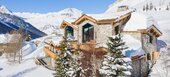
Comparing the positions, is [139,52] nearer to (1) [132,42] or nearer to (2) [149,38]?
(1) [132,42]

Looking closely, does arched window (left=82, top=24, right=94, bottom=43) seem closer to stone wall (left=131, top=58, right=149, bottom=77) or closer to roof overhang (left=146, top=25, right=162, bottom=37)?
roof overhang (left=146, top=25, right=162, bottom=37)

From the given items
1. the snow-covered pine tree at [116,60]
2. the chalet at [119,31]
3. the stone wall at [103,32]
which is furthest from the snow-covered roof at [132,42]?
the snow-covered pine tree at [116,60]

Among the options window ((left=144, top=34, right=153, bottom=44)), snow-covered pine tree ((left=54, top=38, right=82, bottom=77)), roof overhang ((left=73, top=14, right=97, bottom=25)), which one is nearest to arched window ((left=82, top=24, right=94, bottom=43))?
roof overhang ((left=73, top=14, right=97, bottom=25))

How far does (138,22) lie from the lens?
42031mm

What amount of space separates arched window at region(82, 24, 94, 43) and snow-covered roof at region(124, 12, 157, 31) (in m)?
4.06

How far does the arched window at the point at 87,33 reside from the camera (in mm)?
42031

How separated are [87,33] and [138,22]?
628 centimetres

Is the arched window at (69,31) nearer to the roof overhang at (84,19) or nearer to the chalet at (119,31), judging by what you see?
the chalet at (119,31)

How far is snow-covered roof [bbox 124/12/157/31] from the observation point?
4109cm

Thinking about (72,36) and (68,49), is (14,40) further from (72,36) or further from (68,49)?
(68,49)

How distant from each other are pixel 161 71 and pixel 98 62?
8287mm

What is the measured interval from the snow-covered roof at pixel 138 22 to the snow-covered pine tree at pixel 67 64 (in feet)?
39.9

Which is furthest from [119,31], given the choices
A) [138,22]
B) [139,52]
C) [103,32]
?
[139,52]

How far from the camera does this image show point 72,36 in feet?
148
